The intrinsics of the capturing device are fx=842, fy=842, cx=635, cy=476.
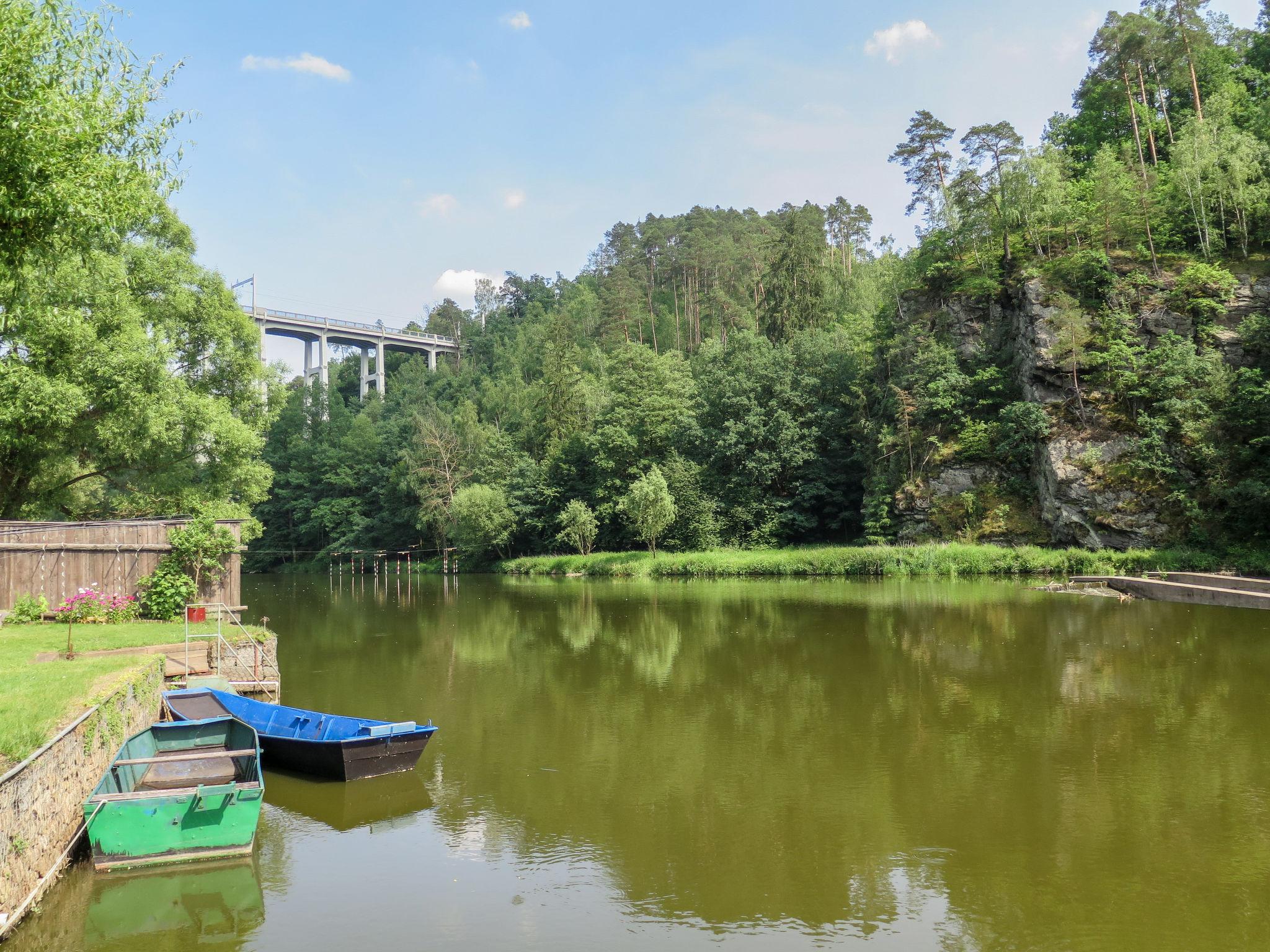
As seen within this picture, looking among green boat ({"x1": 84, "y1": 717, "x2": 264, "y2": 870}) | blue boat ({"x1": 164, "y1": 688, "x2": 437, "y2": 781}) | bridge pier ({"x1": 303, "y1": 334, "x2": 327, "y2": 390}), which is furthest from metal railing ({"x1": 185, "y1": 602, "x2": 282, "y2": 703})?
bridge pier ({"x1": 303, "y1": 334, "x2": 327, "y2": 390})

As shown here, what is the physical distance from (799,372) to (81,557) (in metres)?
47.5

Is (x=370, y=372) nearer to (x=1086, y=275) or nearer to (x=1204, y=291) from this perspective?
(x=1086, y=275)

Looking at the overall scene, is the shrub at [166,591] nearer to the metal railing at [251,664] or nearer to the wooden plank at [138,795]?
the metal railing at [251,664]

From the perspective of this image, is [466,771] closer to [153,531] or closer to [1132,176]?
[153,531]

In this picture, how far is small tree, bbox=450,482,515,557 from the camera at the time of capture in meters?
63.1

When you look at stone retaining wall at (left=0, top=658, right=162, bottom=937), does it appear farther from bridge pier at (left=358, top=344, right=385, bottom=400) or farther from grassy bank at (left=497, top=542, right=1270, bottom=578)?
bridge pier at (left=358, top=344, right=385, bottom=400)

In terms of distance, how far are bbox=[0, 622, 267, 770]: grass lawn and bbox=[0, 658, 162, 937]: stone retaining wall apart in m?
0.25

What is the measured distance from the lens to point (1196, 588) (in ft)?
98.3

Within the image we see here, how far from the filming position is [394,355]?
401ft

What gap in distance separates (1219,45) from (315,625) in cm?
6690

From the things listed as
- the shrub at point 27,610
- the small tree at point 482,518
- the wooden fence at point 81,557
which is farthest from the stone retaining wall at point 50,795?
the small tree at point 482,518

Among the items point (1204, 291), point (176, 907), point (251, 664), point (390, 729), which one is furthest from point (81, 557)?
point (1204, 291)

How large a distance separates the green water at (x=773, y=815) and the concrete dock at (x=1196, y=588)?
776 centimetres

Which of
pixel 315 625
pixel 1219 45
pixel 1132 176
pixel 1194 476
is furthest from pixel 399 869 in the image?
pixel 1219 45
